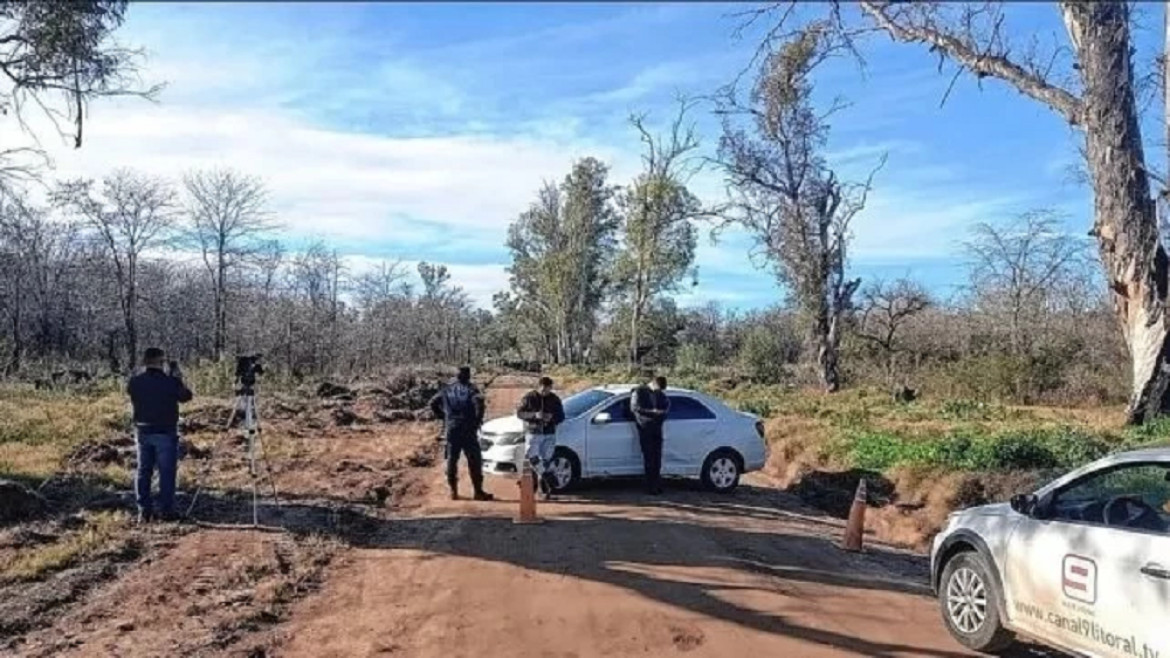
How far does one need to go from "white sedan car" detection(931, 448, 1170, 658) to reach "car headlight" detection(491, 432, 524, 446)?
7368 millimetres

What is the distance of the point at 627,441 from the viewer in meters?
14.9

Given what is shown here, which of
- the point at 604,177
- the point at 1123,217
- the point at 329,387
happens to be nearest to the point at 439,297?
the point at 604,177

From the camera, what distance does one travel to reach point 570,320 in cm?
7112

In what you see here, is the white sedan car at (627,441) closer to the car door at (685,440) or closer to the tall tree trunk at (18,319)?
the car door at (685,440)

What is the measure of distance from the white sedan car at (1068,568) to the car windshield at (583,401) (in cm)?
751

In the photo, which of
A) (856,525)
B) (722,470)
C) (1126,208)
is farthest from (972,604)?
(1126,208)

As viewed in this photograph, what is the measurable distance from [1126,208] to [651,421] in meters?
11.6

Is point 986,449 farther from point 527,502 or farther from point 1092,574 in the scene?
point 1092,574

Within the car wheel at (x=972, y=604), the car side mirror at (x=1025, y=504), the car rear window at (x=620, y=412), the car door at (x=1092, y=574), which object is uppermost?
the car rear window at (x=620, y=412)

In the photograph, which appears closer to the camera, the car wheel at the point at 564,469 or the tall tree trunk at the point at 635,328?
the car wheel at the point at 564,469

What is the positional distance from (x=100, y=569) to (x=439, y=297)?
68302 millimetres

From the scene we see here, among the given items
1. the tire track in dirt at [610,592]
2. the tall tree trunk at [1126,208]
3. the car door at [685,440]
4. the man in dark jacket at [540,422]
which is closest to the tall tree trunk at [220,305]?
the car door at [685,440]

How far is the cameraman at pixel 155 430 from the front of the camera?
1139 cm

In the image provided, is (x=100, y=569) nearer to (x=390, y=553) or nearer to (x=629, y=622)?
(x=390, y=553)
